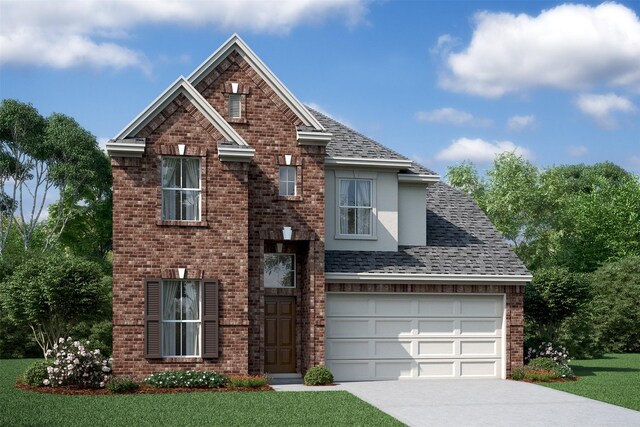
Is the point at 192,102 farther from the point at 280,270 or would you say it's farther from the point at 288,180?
the point at 280,270

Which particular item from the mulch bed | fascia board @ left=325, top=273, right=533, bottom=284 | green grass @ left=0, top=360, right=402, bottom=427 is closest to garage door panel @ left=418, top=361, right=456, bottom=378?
fascia board @ left=325, top=273, right=533, bottom=284

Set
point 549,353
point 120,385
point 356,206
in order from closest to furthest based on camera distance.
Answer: point 120,385 < point 356,206 < point 549,353

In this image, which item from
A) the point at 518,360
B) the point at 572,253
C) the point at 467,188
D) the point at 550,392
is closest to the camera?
the point at 550,392

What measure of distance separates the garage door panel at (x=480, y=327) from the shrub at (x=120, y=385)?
9236 mm

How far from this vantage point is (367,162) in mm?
23359

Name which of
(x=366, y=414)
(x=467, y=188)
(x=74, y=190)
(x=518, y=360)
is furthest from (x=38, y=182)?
(x=366, y=414)

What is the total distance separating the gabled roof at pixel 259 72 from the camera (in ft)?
73.5

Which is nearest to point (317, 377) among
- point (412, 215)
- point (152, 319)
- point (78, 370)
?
point (152, 319)

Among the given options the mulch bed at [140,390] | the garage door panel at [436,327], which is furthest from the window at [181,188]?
the garage door panel at [436,327]

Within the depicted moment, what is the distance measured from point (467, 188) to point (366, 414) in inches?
1621

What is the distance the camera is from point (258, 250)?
22047 mm

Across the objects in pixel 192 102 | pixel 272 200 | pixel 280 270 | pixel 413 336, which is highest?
pixel 192 102

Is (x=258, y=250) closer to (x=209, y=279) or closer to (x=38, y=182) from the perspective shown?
(x=209, y=279)

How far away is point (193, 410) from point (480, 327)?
1000cm
